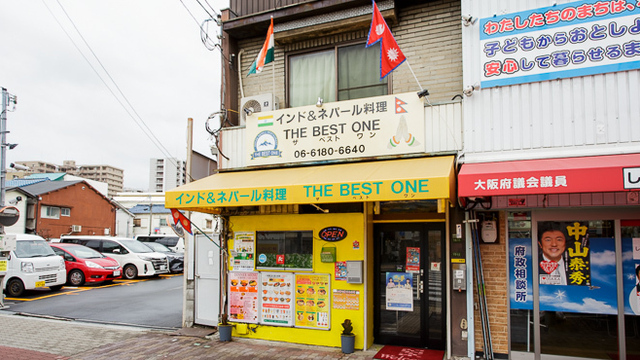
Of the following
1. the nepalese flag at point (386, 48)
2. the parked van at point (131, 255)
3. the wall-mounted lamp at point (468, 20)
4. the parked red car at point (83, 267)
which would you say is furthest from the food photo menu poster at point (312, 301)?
the parked van at point (131, 255)

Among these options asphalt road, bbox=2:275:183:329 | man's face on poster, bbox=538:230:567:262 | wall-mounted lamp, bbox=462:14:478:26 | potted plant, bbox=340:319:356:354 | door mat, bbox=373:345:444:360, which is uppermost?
wall-mounted lamp, bbox=462:14:478:26

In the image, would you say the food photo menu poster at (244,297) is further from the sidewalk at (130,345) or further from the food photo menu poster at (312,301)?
the food photo menu poster at (312,301)

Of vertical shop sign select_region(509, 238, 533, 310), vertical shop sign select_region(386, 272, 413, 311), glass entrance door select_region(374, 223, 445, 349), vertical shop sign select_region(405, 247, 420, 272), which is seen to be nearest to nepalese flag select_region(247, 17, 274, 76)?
glass entrance door select_region(374, 223, 445, 349)

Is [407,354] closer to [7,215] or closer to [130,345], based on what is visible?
[130,345]

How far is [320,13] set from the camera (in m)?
8.98

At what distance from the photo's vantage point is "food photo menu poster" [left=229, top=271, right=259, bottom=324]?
28.4ft

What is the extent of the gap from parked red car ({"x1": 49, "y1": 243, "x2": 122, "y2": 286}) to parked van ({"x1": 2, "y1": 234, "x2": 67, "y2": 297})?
1297 mm

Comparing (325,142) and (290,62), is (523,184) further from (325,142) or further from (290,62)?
(290,62)

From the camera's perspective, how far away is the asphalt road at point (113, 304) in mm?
10750

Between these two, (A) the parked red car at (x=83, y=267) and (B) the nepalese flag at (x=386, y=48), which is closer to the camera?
(B) the nepalese flag at (x=386, y=48)

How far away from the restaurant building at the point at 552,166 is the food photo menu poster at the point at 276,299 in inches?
137

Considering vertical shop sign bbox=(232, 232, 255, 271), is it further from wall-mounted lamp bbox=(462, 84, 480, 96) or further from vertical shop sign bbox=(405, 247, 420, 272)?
wall-mounted lamp bbox=(462, 84, 480, 96)

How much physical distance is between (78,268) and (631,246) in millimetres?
17364

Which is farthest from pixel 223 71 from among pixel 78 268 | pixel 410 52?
pixel 78 268
